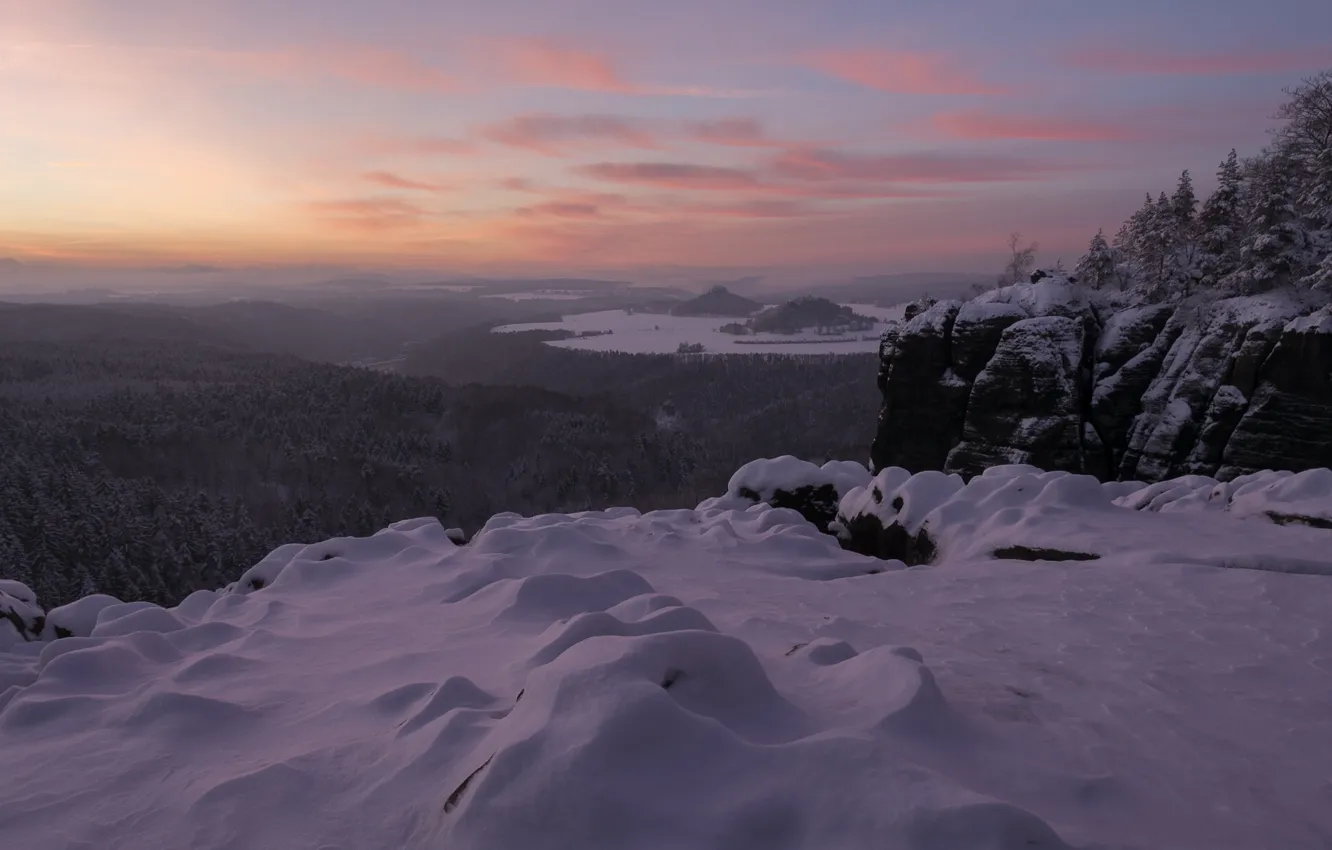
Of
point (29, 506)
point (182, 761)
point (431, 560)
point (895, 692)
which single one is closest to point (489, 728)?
point (182, 761)

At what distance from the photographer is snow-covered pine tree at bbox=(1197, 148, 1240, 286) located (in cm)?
2853

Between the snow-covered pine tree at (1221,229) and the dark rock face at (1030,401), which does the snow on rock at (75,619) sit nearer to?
the dark rock face at (1030,401)

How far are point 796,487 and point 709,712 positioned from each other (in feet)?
58.8

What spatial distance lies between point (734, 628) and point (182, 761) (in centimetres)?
621

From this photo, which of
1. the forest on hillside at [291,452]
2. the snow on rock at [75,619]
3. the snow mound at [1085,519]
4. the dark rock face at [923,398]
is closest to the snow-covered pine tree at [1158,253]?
the dark rock face at [923,398]

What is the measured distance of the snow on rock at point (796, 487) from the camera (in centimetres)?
2248

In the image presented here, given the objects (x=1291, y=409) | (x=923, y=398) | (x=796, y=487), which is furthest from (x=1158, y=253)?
(x=796, y=487)

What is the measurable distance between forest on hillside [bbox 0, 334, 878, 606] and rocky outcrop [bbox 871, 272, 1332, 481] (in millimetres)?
39785

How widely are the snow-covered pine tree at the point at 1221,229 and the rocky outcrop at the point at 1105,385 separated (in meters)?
1.96

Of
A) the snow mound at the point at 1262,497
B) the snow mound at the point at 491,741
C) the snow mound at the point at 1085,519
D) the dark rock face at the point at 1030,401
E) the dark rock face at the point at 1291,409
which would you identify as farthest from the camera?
the dark rock face at the point at 1030,401

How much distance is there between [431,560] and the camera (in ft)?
46.2

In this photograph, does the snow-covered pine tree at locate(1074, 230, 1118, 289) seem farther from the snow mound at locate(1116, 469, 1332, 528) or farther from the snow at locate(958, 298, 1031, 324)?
the snow mound at locate(1116, 469, 1332, 528)

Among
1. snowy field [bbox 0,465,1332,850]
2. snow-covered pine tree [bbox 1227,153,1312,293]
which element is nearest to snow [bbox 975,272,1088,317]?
snow-covered pine tree [bbox 1227,153,1312,293]

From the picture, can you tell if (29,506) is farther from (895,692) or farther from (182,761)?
(895,692)
